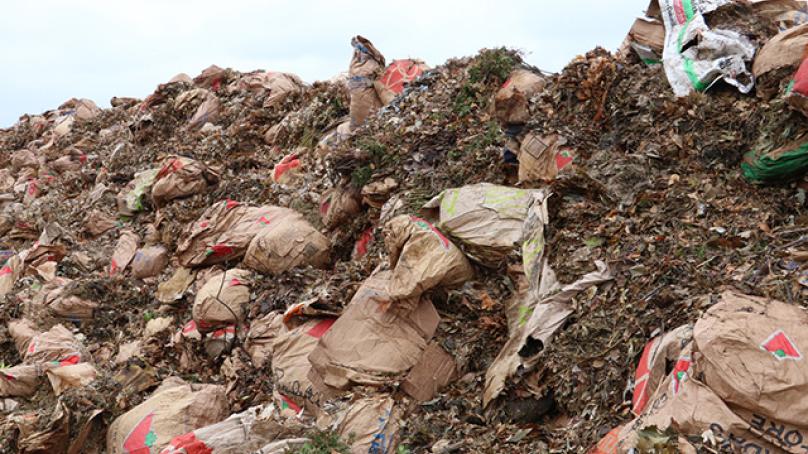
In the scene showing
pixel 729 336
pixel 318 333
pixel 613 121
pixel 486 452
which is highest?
pixel 613 121

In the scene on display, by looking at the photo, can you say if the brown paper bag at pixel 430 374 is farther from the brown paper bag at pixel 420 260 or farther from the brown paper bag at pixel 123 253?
the brown paper bag at pixel 123 253

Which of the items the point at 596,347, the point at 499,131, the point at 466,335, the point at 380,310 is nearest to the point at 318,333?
the point at 380,310

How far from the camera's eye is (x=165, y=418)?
347cm

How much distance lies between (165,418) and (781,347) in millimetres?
2824

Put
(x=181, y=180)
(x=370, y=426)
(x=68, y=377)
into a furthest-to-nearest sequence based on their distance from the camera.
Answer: (x=181, y=180)
(x=68, y=377)
(x=370, y=426)

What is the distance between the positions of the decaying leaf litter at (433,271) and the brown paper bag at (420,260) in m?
0.01

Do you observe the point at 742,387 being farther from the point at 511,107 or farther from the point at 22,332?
the point at 22,332

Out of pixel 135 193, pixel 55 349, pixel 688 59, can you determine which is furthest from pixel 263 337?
pixel 135 193

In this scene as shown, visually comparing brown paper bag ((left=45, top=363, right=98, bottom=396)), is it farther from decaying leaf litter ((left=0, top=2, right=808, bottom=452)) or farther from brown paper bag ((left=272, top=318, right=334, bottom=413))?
brown paper bag ((left=272, top=318, right=334, bottom=413))

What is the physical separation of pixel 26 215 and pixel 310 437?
6.45m

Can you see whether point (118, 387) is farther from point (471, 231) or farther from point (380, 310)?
point (471, 231)

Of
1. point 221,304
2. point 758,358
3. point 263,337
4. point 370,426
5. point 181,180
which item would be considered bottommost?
point 370,426

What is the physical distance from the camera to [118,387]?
12.8 feet

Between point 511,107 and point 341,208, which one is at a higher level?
point 511,107
